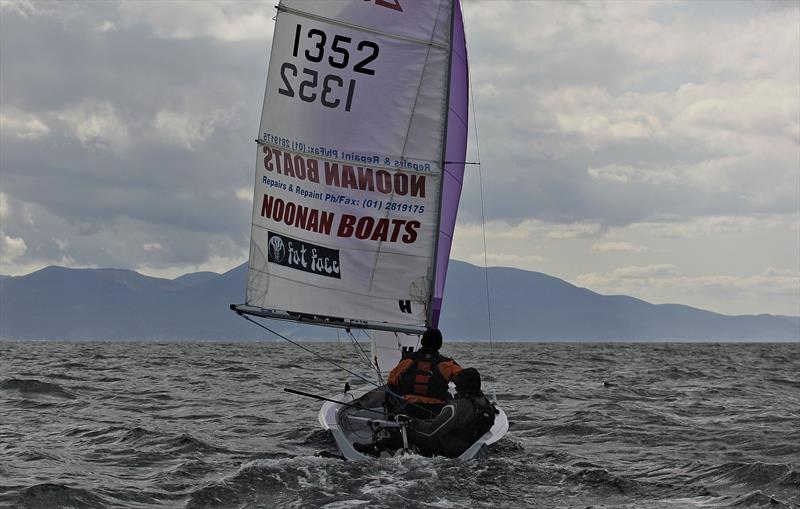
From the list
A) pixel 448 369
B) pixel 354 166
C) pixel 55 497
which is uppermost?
pixel 354 166

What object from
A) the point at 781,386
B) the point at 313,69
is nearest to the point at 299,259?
the point at 313,69

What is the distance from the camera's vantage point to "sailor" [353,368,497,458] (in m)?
11.7

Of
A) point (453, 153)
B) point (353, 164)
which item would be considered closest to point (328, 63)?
point (353, 164)

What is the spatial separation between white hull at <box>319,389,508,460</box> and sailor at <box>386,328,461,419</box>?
59 cm

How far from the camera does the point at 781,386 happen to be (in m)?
29.8

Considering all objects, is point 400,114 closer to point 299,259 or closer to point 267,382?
point 299,259

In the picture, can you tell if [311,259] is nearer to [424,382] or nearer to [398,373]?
[398,373]

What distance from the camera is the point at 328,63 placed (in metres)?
14.2

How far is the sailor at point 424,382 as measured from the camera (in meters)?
12.4

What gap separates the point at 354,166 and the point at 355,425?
171 inches

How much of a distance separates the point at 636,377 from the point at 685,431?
1784 centimetres

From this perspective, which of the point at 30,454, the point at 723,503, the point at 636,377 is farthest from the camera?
the point at 636,377

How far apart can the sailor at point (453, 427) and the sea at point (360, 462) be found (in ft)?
0.90

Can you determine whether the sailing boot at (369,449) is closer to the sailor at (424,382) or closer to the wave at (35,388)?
the sailor at (424,382)
